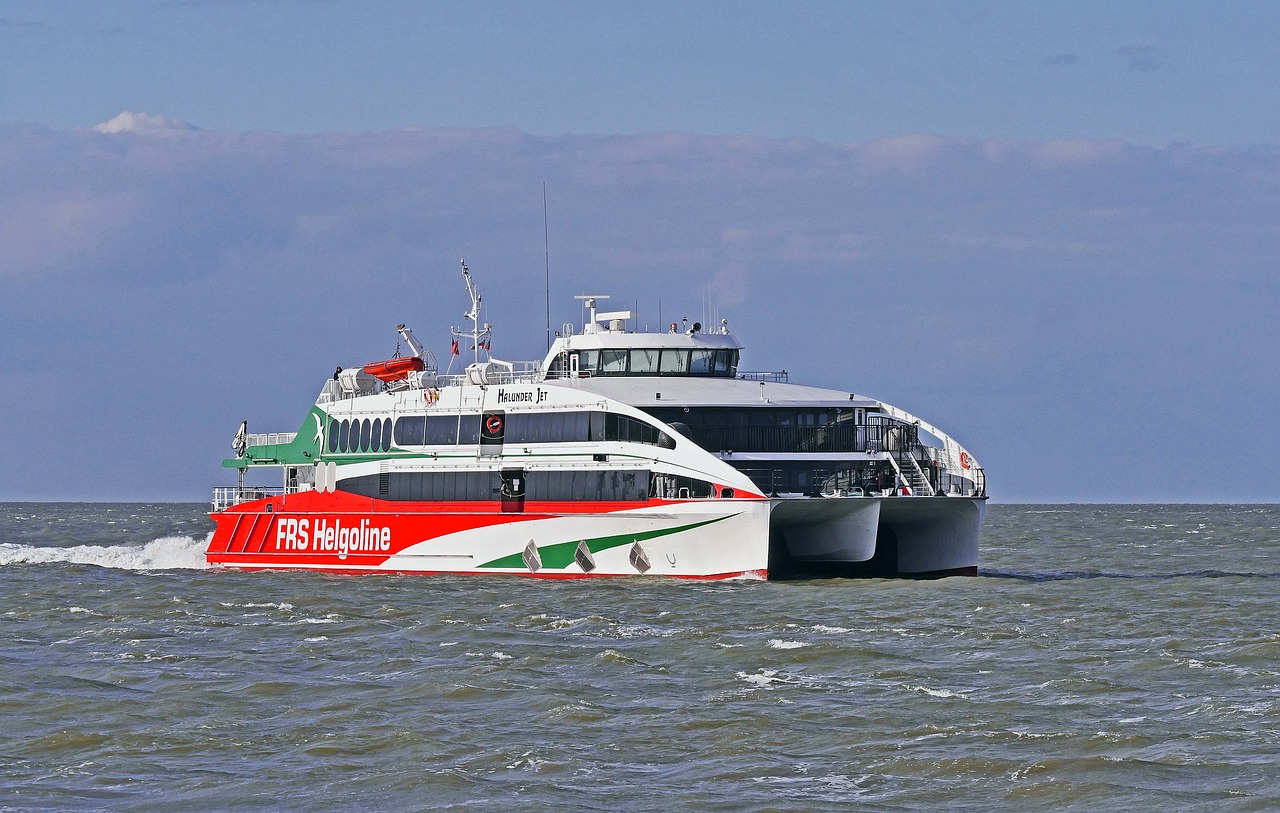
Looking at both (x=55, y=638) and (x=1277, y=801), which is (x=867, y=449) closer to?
(x=55, y=638)

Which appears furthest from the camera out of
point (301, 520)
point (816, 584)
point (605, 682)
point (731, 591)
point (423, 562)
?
point (301, 520)

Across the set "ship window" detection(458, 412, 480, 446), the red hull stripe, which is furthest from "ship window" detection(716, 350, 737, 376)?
the red hull stripe

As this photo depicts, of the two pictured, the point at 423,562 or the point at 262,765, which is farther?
the point at 423,562

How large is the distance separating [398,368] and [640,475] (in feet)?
37.1

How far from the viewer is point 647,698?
21203mm

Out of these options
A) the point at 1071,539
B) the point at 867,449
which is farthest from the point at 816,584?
the point at 1071,539

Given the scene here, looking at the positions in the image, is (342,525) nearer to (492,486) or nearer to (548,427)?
(492,486)

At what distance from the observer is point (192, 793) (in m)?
16.2

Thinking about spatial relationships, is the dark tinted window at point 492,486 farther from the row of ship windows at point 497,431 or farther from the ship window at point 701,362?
the ship window at point 701,362

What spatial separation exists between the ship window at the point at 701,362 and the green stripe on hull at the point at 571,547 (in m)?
5.79

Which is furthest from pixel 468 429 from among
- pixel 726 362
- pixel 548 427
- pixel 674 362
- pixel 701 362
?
pixel 726 362

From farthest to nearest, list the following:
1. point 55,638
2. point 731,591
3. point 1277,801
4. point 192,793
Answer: point 731,591, point 55,638, point 192,793, point 1277,801

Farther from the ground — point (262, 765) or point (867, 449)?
point (867, 449)

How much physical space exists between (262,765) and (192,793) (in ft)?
4.22
